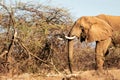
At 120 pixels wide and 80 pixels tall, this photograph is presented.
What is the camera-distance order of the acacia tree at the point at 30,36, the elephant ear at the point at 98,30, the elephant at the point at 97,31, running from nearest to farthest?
the acacia tree at the point at 30,36
the elephant at the point at 97,31
the elephant ear at the point at 98,30

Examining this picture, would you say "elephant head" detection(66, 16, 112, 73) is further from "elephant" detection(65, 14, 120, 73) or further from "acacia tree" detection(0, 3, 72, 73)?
"acacia tree" detection(0, 3, 72, 73)

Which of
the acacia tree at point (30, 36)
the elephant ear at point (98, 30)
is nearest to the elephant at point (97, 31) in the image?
the elephant ear at point (98, 30)

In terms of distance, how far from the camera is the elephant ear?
14.5 meters

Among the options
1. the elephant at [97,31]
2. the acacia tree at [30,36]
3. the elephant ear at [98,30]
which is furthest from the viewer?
the elephant ear at [98,30]

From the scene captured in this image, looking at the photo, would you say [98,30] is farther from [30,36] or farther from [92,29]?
[30,36]

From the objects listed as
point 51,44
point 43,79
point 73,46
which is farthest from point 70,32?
point 43,79

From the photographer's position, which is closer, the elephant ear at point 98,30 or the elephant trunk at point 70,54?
the elephant trunk at point 70,54

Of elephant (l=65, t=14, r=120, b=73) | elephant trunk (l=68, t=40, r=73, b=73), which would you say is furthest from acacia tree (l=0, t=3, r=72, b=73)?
elephant (l=65, t=14, r=120, b=73)

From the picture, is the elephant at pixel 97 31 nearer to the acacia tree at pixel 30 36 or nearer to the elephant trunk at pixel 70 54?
the elephant trunk at pixel 70 54

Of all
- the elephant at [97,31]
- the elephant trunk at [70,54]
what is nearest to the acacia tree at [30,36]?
the elephant trunk at [70,54]

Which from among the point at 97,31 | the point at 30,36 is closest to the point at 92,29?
the point at 97,31

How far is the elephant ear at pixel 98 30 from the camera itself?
1446cm

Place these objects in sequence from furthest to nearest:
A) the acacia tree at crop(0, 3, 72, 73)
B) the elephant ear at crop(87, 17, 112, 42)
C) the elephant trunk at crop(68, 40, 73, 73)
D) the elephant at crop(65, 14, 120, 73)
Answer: the elephant ear at crop(87, 17, 112, 42) → the elephant at crop(65, 14, 120, 73) → the elephant trunk at crop(68, 40, 73, 73) → the acacia tree at crop(0, 3, 72, 73)

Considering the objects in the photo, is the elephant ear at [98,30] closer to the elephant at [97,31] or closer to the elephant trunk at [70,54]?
the elephant at [97,31]
